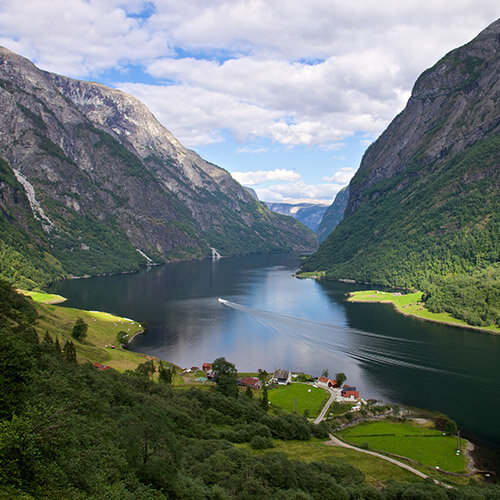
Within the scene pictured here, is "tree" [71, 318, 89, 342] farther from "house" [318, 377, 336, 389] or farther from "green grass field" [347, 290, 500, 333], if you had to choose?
"green grass field" [347, 290, 500, 333]

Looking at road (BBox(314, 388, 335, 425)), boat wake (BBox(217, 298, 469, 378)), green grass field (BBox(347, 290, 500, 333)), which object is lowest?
road (BBox(314, 388, 335, 425))

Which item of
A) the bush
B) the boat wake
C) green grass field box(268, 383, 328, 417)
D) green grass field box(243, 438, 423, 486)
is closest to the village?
green grass field box(268, 383, 328, 417)

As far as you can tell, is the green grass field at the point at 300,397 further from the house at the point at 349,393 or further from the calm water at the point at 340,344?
the calm water at the point at 340,344

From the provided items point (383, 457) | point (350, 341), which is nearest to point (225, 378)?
point (383, 457)

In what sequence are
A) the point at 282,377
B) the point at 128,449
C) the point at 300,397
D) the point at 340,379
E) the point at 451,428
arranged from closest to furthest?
the point at 128,449, the point at 451,428, the point at 300,397, the point at 340,379, the point at 282,377

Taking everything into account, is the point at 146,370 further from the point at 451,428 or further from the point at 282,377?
the point at 451,428

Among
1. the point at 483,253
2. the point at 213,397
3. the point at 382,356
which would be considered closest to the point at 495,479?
the point at 213,397
